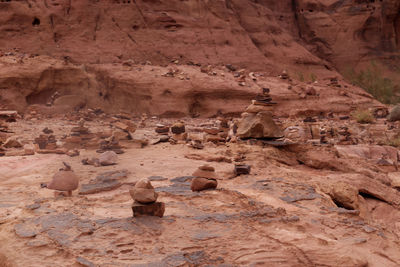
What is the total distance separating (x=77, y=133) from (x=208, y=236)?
4.50m

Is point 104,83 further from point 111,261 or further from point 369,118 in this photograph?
point 111,261

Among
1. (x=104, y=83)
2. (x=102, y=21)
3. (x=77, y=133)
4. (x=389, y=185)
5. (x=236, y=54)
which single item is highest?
(x=102, y=21)

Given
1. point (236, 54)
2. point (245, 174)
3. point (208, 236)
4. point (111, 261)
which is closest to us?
point (111, 261)

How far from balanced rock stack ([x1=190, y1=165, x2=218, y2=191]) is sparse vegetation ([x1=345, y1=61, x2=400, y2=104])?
1644 cm

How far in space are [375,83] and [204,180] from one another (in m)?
18.2

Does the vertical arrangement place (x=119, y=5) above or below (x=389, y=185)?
above

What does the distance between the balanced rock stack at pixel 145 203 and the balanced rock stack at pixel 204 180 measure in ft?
2.58

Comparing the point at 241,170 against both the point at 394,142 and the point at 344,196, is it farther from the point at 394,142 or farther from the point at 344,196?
the point at 394,142

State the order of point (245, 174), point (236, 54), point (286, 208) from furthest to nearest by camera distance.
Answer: point (236, 54) → point (245, 174) → point (286, 208)

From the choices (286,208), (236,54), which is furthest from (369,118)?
(286,208)

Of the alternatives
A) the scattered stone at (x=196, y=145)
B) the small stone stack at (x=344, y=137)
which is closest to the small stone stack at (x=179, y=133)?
the scattered stone at (x=196, y=145)

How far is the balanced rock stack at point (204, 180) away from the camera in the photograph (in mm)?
3502

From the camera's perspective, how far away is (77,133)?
6.29 metres

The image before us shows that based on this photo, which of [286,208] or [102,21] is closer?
[286,208]
